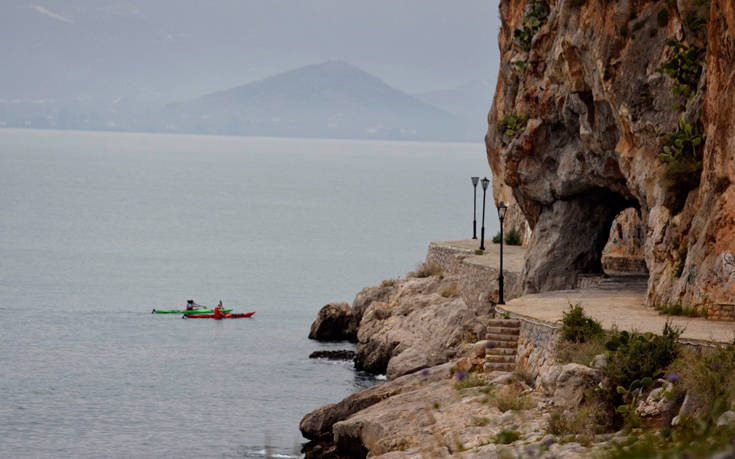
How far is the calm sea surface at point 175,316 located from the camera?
114ft

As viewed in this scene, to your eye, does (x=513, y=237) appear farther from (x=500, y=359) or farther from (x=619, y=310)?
(x=500, y=359)

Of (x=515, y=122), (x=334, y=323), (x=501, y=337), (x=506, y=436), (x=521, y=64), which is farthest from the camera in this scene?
(x=334, y=323)

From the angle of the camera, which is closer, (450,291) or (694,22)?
(694,22)

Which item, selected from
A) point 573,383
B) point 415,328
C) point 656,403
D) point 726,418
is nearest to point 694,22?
point 573,383

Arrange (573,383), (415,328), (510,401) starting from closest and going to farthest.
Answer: (573,383)
(510,401)
(415,328)

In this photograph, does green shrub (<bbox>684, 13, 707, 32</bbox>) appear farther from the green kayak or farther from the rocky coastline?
A: the green kayak

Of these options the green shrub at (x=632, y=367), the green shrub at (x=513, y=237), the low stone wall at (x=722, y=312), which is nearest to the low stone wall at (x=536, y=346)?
the green shrub at (x=632, y=367)

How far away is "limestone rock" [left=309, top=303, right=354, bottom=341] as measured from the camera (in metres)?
49.7

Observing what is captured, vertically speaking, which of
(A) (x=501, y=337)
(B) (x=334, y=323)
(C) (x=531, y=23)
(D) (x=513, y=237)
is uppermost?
(C) (x=531, y=23)

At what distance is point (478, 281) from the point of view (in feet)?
129

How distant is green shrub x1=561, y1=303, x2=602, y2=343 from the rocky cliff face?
11.7 feet

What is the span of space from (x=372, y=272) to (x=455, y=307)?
146ft

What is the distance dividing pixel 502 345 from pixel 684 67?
8.48 meters

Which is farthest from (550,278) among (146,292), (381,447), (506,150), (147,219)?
(147,219)
